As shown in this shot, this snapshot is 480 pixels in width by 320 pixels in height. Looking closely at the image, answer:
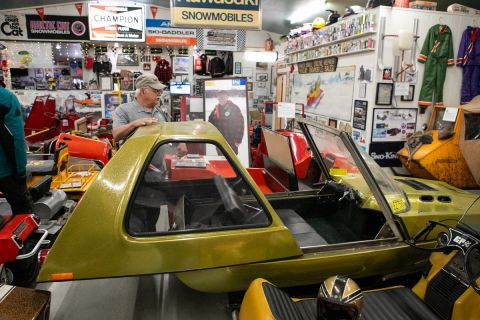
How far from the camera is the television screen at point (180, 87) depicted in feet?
30.2

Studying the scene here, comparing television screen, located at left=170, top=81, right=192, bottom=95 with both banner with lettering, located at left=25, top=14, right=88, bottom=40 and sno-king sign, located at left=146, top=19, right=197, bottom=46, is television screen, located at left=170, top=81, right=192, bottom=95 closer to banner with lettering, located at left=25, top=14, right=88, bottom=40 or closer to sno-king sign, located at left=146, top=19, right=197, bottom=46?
sno-king sign, located at left=146, top=19, right=197, bottom=46

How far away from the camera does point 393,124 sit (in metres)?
5.46

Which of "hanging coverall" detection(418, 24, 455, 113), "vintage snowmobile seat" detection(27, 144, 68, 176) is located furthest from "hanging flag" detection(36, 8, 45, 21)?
"hanging coverall" detection(418, 24, 455, 113)

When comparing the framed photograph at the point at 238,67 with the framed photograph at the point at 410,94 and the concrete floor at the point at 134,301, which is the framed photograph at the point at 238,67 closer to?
the framed photograph at the point at 410,94

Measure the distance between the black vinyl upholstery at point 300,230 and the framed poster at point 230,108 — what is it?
2038mm

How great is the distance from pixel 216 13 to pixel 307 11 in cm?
463

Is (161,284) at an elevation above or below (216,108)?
below

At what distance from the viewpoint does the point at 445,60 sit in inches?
209

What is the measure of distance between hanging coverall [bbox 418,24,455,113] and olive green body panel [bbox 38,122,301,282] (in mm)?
4459

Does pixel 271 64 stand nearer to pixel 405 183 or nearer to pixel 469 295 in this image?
pixel 405 183

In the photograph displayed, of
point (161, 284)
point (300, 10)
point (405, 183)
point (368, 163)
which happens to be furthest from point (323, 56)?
point (161, 284)

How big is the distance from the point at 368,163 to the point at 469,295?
0.90m

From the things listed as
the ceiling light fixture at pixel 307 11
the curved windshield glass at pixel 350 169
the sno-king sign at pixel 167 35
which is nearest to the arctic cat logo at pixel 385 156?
the curved windshield glass at pixel 350 169

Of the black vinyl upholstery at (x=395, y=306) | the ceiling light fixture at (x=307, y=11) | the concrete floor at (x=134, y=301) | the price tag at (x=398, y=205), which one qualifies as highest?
the ceiling light fixture at (x=307, y=11)
